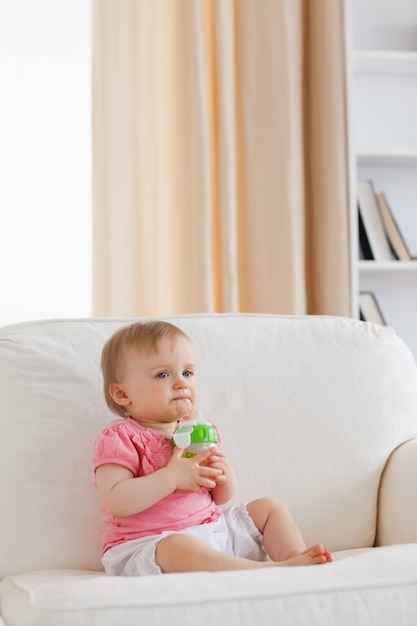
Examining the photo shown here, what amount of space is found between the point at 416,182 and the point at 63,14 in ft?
4.35

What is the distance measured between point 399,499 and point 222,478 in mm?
373

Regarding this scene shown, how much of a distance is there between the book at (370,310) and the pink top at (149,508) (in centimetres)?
162

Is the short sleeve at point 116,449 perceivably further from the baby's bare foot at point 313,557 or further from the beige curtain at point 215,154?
the beige curtain at point 215,154

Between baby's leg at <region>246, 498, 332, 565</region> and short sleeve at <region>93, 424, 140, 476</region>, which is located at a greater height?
short sleeve at <region>93, 424, 140, 476</region>

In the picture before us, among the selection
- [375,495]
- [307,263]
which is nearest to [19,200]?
[307,263]

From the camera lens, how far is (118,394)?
1652 mm

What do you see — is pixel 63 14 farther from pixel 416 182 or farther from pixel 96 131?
pixel 416 182

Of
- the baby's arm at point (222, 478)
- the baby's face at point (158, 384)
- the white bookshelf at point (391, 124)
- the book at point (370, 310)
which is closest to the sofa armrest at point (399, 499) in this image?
the baby's arm at point (222, 478)

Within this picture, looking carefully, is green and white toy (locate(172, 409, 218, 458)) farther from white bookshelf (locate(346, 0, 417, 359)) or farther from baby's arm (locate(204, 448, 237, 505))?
white bookshelf (locate(346, 0, 417, 359))

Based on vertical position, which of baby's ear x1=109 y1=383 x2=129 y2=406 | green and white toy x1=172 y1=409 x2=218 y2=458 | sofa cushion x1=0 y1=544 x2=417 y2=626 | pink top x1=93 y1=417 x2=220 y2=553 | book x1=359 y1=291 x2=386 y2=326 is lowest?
sofa cushion x1=0 y1=544 x2=417 y2=626

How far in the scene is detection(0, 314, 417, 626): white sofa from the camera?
1.64 metres

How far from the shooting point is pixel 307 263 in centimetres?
308

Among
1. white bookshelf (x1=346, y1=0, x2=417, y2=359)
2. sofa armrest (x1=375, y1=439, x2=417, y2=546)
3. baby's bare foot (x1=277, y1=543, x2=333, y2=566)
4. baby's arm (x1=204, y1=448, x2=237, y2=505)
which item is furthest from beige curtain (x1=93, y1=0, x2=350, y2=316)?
baby's bare foot (x1=277, y1=543, x2=333, y2=566)

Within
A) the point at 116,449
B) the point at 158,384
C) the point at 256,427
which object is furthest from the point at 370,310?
the point at 116,449
